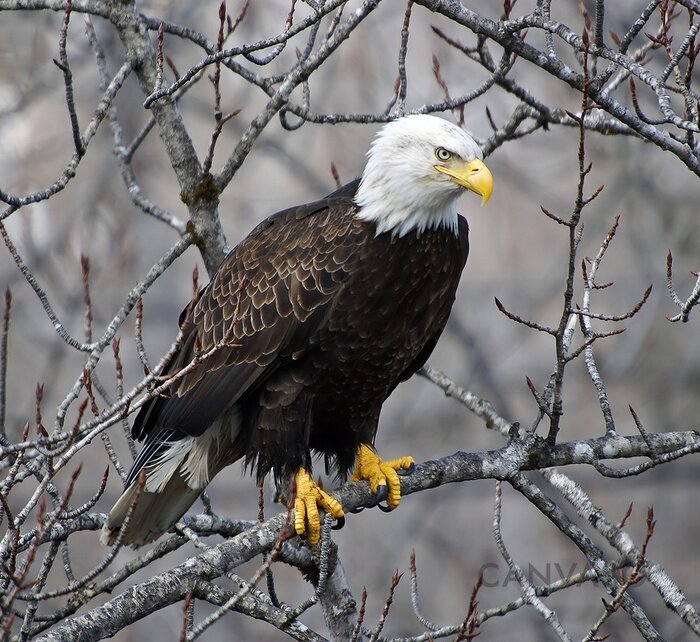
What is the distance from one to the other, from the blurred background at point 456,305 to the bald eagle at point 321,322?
276 centimetres

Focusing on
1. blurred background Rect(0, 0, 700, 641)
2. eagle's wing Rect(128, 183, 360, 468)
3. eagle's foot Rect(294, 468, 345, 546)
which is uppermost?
blurred background Rect(0, 0, 700, 641)

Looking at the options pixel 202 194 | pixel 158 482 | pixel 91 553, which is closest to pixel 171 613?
pixel 91 553

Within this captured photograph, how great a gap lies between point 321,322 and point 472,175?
872 mm

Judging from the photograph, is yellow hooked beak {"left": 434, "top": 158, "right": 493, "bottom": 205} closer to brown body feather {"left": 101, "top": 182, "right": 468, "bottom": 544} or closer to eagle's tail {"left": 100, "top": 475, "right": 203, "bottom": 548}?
brown body feather {"left": 101, "top": 182, "right": 468, "bottom": 544}

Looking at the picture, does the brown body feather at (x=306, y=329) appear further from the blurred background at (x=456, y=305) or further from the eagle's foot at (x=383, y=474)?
the blurred background at (x=456, y=305)

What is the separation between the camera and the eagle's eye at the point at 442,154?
13.6ft

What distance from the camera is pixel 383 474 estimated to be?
444cm

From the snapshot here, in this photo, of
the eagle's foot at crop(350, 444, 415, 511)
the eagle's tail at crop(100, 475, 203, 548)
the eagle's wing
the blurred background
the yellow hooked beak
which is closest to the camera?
the yellow hooked beak

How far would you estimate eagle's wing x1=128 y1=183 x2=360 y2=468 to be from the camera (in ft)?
13.8

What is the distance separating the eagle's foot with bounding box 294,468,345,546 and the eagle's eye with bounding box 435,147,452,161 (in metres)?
1.46

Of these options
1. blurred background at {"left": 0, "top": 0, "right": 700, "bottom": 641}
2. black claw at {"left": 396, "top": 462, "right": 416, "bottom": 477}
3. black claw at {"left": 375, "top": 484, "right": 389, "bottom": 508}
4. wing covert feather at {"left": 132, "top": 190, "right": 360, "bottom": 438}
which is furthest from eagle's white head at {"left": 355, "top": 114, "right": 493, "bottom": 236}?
blurred background at {"left": 0, "top": 0, "right": 700, "bottom": 641}

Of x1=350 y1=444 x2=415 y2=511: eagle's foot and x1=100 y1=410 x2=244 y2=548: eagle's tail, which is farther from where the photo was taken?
x1=100 y1=410 x2=244 y2=548: eagle's tail

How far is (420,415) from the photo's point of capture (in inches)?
369

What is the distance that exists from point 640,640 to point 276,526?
22.3 ft
